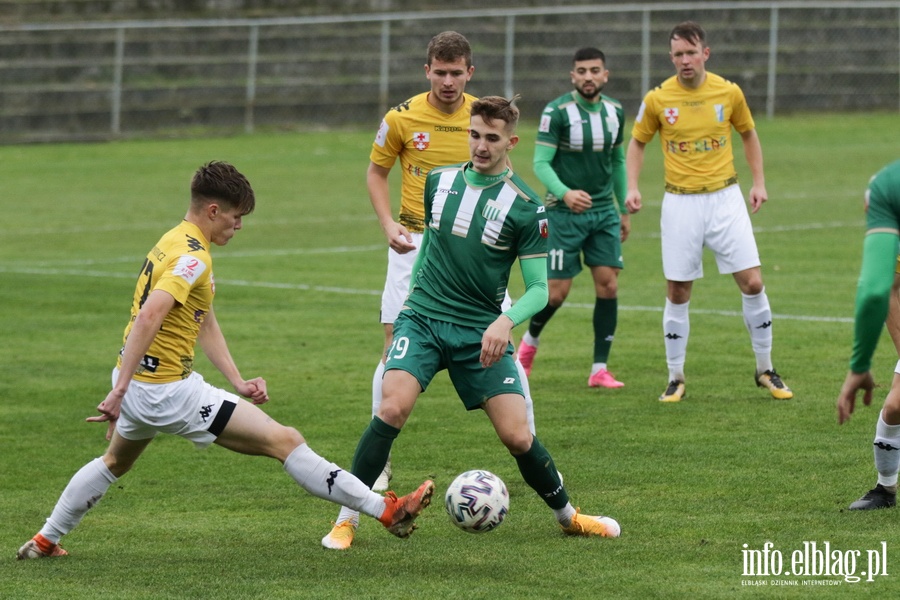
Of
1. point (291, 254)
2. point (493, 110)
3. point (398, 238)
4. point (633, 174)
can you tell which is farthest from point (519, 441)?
point (291, 254)

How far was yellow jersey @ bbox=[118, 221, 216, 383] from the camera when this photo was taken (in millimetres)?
6391

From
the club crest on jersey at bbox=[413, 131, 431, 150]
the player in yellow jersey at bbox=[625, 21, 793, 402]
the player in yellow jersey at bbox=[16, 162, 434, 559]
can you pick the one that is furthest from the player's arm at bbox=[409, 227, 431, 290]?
the player in yellow jersey at bbox=[625, 21, 793, 402]

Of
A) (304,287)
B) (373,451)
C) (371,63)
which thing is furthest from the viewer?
(371,63)

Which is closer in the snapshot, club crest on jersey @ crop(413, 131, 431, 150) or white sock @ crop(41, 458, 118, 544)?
white sock @ crop(41, 458, 118, 544)

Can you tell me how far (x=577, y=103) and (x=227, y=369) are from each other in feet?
17.6

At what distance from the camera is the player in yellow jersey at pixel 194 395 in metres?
6.45

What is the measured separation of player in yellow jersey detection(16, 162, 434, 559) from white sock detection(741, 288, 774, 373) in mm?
4606

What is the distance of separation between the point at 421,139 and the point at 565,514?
8.87 feet

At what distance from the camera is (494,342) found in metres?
6.42

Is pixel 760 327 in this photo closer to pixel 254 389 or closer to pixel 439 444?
pixel 439 444

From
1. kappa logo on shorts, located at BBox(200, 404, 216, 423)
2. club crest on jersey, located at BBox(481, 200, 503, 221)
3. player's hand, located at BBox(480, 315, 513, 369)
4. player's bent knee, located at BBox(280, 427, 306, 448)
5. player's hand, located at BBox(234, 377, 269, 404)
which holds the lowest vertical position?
player's bent knee, located at BBox(280, 427, 306, 448)

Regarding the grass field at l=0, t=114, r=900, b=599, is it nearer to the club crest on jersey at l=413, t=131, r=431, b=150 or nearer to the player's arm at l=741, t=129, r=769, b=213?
the player's arm at l=741, t=129, r=769, b=213

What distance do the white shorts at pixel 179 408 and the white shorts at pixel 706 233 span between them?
5.02 m

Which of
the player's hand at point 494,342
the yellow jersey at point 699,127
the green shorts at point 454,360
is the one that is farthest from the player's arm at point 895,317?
the yellow jersey at point 699,127
